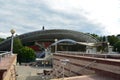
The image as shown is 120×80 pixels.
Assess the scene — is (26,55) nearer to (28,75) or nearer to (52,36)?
(52,36)

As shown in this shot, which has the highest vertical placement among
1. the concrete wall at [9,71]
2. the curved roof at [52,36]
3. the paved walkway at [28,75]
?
the curved roof at [52,36]

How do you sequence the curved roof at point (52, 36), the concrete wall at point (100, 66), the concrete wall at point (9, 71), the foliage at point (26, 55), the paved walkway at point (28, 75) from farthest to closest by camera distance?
the curved roof at point (52, 36), the foliage at point (26, 55), the paved walkway at point (28, 75), the concrete wall at point (100, 66), the concrete wall at point (9, 71)

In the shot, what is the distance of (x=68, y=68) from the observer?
15219mm

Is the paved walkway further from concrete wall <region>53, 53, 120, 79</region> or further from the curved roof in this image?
the curved roof

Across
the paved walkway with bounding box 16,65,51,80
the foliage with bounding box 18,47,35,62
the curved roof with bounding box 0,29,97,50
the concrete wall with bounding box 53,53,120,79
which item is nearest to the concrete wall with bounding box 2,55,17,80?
the concrete wall with bounding box 53,53,120,79

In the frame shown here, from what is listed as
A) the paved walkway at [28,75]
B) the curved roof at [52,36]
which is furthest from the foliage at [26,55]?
A: the paved walkway at [28,75]

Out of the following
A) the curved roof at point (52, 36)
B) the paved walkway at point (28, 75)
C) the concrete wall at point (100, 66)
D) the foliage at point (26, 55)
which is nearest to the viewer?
the concrete wall at point (100, 66)

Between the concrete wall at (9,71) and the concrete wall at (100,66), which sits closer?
the concrete wall at (9,71)

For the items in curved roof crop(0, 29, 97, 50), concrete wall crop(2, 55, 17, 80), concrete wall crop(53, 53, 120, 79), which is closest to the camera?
concrete wall crop(2, 55, 17, 80)

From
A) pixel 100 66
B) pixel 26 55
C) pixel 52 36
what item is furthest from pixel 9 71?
pixel 52 36

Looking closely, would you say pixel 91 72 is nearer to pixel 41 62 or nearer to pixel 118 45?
pixel 41 62

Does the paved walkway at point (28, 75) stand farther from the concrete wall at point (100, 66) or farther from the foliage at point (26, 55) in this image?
the foliage at point (26, 55)

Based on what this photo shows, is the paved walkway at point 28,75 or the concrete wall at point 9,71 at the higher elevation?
the concrete wall at point 9,71

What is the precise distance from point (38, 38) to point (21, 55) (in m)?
28.8
